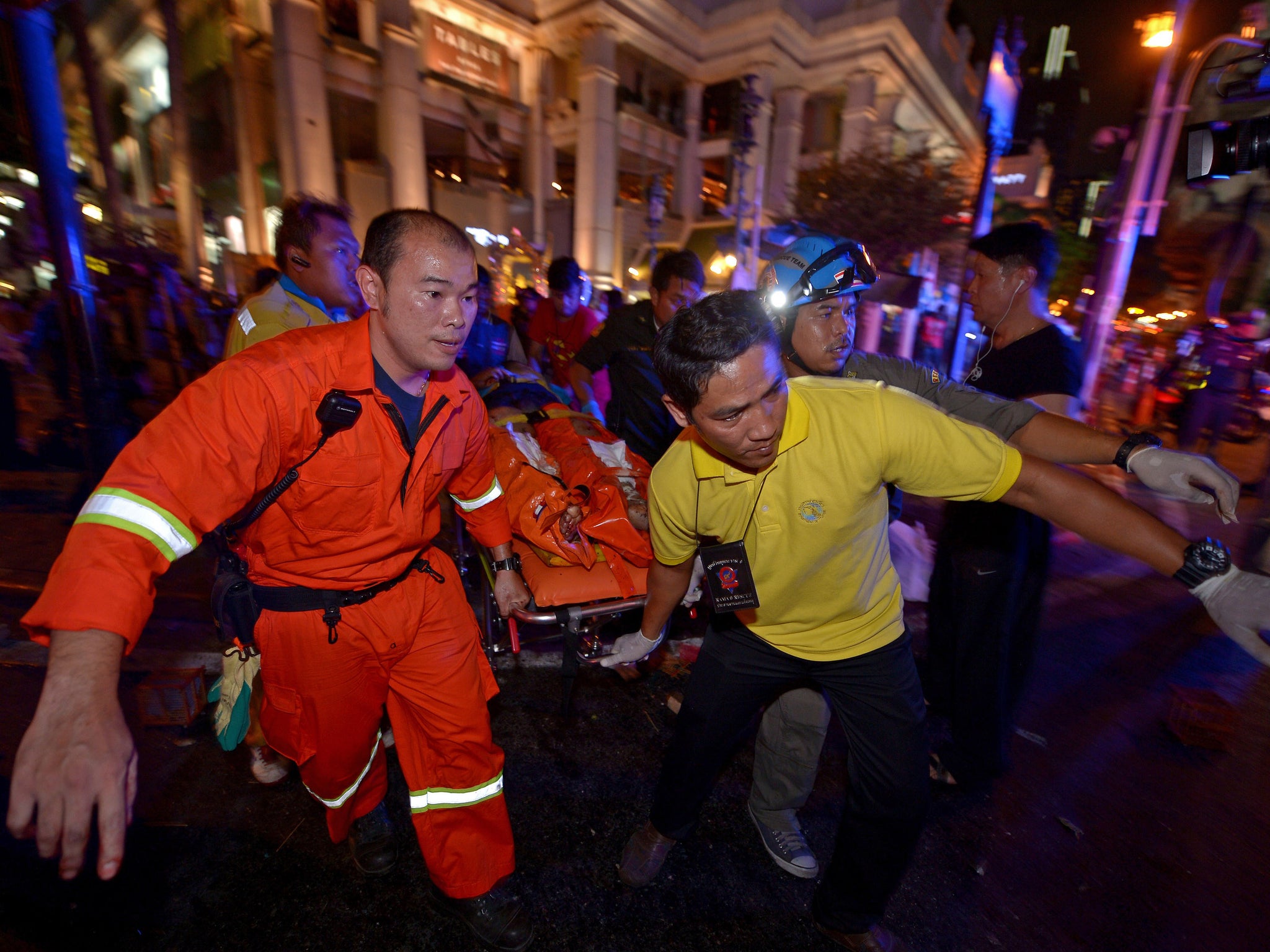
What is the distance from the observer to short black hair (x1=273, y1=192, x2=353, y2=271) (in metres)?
3.03

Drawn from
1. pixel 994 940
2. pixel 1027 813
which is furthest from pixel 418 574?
pixel 1027 813

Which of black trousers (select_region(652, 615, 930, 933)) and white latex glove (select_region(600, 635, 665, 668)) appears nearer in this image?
black trousers (select_region(652, 615, 930, 933))

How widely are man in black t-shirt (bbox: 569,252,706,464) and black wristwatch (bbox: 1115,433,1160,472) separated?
2083 millimetres

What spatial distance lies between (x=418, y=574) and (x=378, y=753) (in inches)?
32.5

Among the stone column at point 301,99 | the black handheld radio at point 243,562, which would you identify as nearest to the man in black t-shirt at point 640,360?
the black handheld radio at point 243,562

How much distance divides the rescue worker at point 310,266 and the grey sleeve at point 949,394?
2.66m

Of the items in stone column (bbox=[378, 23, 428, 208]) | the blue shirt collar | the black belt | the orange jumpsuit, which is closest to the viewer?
the orange jumpsuit

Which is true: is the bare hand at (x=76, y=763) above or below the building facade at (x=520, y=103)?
below

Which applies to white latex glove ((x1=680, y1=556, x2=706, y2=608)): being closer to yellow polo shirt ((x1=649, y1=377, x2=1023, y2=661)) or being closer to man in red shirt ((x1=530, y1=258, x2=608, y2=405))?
yellow polo shirt ((x1=649, y1=377, x2=1023, y2=661))

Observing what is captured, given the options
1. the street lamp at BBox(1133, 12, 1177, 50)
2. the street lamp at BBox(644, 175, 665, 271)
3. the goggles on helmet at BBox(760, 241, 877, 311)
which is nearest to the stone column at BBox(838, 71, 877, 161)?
the street lamp at BBox(644, 175, 665, 271)

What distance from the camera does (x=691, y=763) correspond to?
217 centimetres

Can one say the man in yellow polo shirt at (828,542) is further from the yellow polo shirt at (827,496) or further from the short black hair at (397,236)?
the short black hair at (397,236)

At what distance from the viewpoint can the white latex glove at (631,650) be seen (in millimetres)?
2328

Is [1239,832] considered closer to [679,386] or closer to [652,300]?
[679,386]
